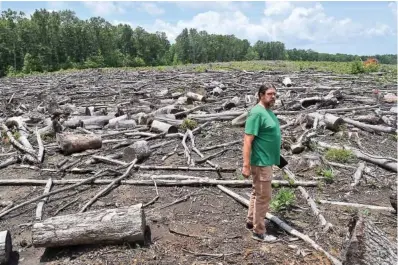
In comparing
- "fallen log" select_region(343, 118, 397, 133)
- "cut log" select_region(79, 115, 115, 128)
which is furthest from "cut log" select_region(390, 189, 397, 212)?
"cut log" select_region(79, 115, 115, 128)

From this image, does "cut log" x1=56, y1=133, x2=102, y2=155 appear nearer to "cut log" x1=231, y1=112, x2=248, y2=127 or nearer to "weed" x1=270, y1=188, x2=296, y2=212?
"cut log" x1=231, y1=112, x2=248, y2=127

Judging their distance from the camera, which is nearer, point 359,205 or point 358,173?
point 359,205

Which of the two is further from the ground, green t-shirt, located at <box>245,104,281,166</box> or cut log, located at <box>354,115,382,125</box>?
green t-shirt, located at <box>245,104,281,166</box>

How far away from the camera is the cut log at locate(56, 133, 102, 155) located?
8.72m

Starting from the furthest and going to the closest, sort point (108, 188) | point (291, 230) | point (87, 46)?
1. point (87, 46)
2. point (108, 188)
3. point (291, 230)

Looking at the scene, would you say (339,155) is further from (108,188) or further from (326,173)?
(108,188)

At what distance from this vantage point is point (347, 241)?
4.09 meters

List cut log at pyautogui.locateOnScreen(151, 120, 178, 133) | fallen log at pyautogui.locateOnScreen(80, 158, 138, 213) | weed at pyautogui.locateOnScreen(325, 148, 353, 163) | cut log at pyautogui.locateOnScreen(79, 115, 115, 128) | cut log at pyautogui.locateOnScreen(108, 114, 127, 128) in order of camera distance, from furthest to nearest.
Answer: cut log at pyautogui.locateOnScreen(79, 115, 115, 128) → cut log at pyautogui.locateOnScreen(108, 114, 127, 128) → cut log at pyautogui.locateOnScreen(151, 120, 178, 133) → weed at pyautogui.locateOnScreen(325, 148, 353, 163) → fallen log at pyautogui.locateOnScreen(80, 158, 138, 213)

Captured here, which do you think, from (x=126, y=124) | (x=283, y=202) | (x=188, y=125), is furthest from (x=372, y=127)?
(x=126, y=124)

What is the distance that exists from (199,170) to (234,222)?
213 cm

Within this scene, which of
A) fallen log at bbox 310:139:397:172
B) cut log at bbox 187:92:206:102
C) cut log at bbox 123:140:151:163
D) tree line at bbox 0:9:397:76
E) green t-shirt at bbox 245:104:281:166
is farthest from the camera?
tree line at bbox 0:9:397:76

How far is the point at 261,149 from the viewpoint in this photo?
481 centimetres

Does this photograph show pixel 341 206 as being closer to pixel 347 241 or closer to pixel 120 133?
pixel 347 241

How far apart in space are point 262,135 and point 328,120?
18.1 feet
